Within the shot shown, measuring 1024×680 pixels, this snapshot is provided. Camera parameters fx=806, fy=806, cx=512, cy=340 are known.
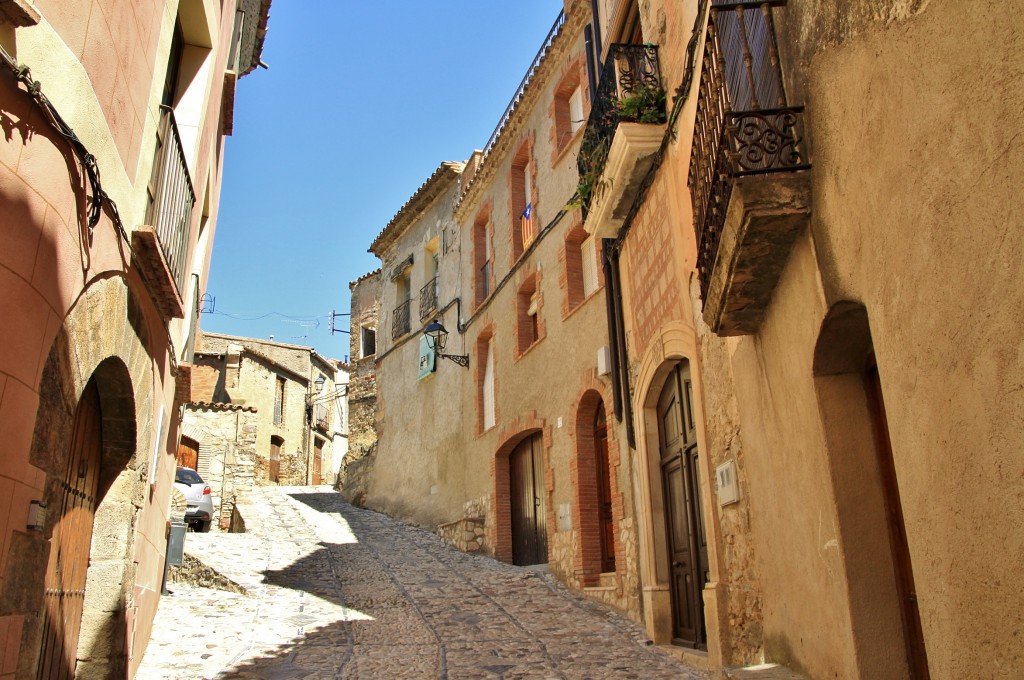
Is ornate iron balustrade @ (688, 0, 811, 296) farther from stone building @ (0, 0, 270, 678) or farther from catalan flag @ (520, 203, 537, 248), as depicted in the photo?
catalan flag @ (520, 203, 537, 248)

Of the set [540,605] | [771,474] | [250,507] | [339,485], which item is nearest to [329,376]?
[339,485]

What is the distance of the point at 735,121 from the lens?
4.55 meters

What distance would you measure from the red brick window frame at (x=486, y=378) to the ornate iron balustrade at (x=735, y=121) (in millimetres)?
10112

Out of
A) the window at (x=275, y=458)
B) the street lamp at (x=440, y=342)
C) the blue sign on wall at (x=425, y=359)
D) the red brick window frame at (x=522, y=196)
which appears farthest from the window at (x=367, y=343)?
the red brick window frame at (x=522, y=196)

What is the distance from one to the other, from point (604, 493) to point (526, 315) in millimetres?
4268

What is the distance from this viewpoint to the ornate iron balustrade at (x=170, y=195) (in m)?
5.98

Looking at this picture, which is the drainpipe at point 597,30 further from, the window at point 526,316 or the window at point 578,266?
the window at point 526,316

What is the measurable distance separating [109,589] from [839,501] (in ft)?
16.7

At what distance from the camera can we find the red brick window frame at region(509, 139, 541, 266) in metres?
14.4

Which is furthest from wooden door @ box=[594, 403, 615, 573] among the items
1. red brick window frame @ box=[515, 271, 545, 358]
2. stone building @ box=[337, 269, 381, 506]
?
stone building @ box=[337, 269, 381, 506]

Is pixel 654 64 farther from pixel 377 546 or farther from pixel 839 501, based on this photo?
pixel 377 546

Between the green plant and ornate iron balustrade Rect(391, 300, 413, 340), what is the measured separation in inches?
550

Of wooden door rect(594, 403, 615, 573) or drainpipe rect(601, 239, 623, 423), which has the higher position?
drainpipe rect(601, 239, 623, 423)

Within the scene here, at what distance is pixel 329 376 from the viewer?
38.5 metres
